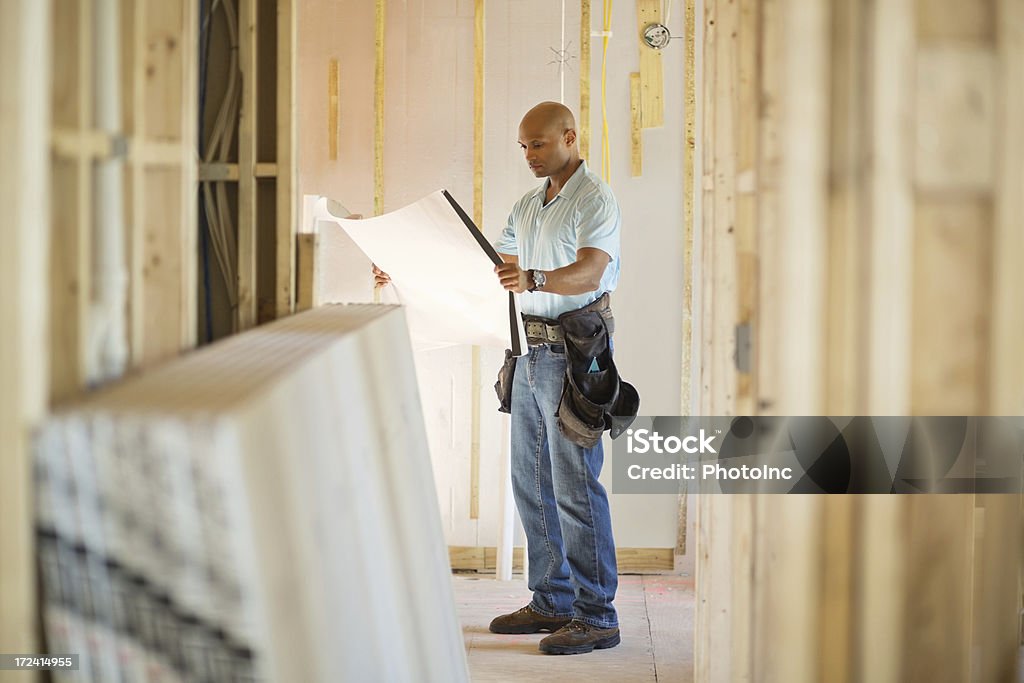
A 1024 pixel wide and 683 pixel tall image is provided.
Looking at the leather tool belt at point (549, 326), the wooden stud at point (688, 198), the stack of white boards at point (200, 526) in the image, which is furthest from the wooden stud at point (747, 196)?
the wooden stud at point (688, 198)

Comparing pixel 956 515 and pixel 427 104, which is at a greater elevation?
pixel 427 104

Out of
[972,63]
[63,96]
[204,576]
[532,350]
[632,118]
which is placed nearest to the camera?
[204,576]

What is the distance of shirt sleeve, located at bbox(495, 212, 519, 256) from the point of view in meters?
4.18

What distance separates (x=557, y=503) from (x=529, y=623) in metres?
0.49

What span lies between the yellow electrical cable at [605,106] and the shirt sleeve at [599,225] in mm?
948

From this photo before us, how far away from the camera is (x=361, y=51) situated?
469 centimetres

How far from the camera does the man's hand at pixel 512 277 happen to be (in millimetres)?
3559

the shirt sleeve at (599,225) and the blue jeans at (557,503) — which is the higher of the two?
the shirt sleeve at (599,225)

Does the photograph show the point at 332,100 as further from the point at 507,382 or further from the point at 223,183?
the point at 223,183

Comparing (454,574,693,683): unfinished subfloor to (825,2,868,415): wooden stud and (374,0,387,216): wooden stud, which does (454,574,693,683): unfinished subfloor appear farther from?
(825,2,868,415): wooden stud

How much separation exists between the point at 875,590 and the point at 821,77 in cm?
88

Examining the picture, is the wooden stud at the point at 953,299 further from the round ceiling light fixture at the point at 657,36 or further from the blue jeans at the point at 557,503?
the round ceiling light fixture at the point at 657,36

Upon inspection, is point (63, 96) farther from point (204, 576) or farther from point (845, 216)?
point (845, 216)

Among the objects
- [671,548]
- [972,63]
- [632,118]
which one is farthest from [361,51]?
[972,63]
